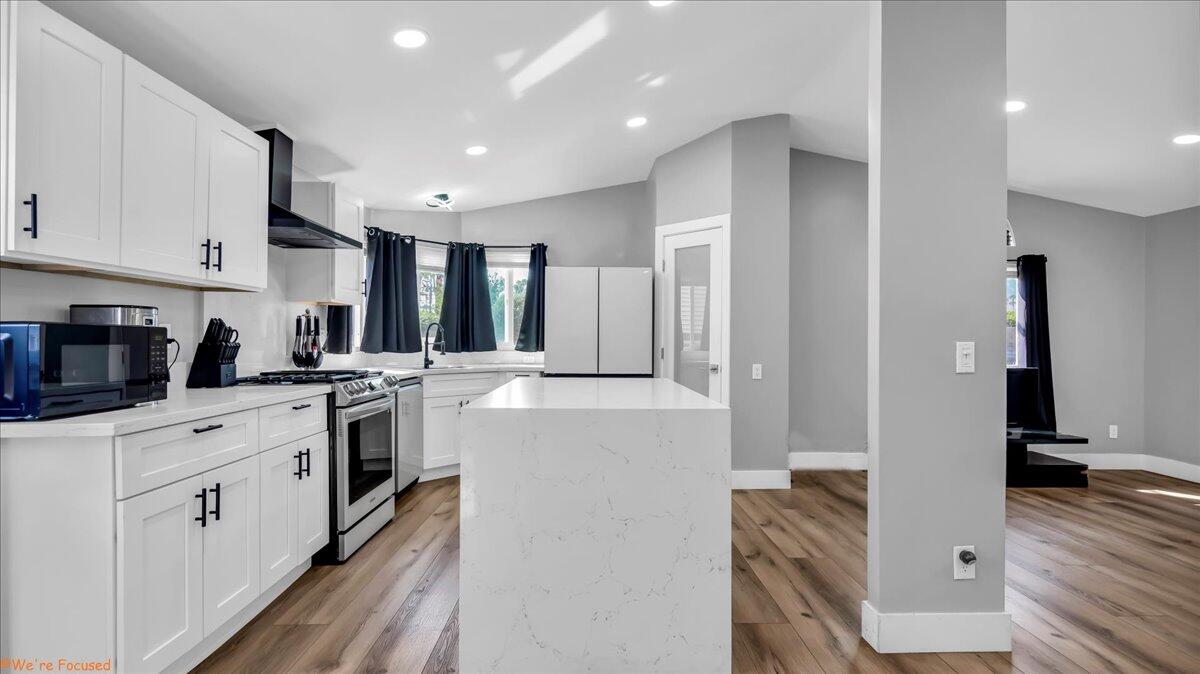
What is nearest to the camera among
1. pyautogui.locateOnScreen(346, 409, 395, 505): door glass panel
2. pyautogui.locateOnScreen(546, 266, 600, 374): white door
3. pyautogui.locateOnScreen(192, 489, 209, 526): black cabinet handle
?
pyautogui.locateOnScreen(192, 489, 209, 526): black cabinet handle

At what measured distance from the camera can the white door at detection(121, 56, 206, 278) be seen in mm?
2033

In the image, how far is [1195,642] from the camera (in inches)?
84.7

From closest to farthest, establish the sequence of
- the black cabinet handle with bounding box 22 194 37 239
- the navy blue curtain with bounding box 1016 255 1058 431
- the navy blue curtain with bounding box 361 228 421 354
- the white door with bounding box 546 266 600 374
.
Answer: the black cabinet handle with bounding box 22 194 37 239 → the navy blue curtain with bounding box 361 228 421 354 → the white door with bounding box 546 266 600 374 → the navy blue curtain with bounding box 1016 255 1058 431

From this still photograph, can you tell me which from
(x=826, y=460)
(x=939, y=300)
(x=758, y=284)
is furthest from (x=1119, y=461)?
(x=939, y=300)

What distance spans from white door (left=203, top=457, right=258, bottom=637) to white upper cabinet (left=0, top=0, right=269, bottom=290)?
872mm

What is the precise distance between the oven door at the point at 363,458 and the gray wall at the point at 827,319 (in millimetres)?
3473

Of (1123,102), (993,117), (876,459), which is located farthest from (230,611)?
(1123,102)

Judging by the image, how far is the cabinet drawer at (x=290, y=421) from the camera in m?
2.35

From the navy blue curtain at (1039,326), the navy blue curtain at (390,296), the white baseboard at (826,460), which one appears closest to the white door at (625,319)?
the white baseboard at (826,460)

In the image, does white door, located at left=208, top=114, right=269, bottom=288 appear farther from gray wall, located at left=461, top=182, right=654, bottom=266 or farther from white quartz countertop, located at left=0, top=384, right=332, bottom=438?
gray wall, located at left=461, top=182, right=654, bottom=266

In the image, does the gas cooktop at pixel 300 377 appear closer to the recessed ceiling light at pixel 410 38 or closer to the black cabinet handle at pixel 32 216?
the black cabinet handle at pixel 32 216

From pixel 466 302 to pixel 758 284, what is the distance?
2750 mm

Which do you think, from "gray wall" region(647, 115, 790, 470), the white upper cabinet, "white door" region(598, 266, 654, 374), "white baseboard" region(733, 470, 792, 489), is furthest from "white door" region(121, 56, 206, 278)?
"white baseboard" region(733, 470, 792, 489)

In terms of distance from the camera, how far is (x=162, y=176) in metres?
2.19
